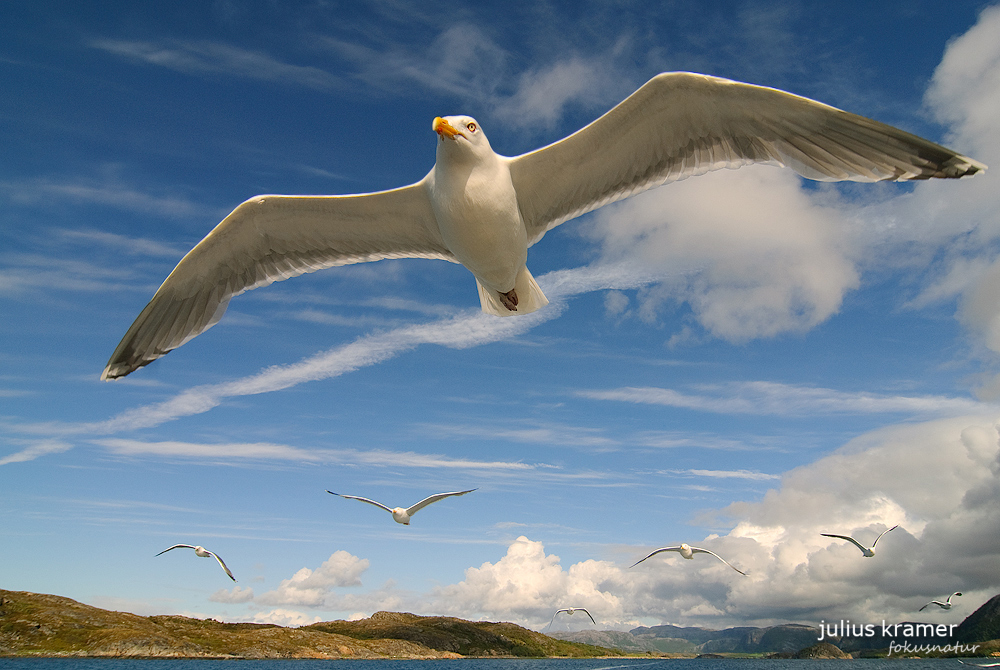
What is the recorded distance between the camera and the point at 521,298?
13.5 m

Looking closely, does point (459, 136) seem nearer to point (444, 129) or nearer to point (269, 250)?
point (444, 129)

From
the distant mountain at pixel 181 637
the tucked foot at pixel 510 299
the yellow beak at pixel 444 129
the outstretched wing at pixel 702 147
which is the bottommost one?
the distant mountain at pixel 181 637

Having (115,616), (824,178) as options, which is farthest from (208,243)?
(115,616)

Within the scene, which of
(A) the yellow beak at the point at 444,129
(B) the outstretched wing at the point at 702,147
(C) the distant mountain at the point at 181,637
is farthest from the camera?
(C) the distant mountain at the point at 181,637

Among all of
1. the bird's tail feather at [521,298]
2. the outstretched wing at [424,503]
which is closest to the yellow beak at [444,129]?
the bird's tail feather at [521,298]

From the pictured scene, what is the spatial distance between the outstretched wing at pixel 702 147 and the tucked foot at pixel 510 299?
4.81ft

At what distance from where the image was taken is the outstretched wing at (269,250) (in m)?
12.4

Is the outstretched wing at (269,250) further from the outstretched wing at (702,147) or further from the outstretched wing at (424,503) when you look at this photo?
the outstretched wing at (424,503)

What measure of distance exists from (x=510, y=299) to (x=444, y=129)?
4154mm

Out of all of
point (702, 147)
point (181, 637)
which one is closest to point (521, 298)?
point (702, 147)

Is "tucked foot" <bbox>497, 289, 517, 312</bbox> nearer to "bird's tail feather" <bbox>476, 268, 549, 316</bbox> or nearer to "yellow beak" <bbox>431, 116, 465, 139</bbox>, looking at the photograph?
"bird's tail feather" <bbox>476, 268, 549, 316</bbox>

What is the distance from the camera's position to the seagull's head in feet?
33.7

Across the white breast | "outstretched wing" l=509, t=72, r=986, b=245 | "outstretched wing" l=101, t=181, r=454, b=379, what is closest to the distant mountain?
"outstretched wing" l=101, t=181, r=454, b=379

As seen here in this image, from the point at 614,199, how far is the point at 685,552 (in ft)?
81.0
